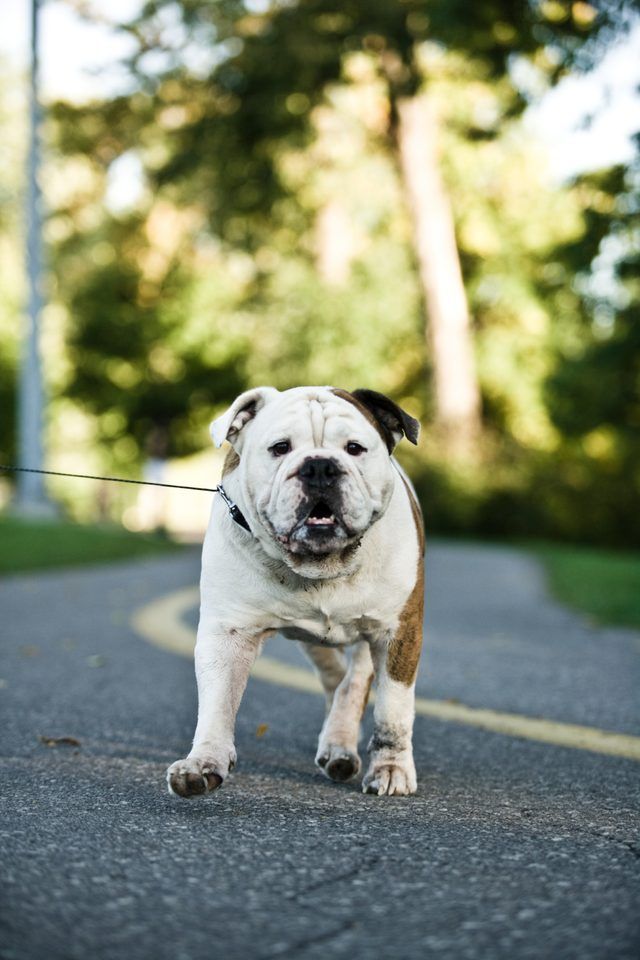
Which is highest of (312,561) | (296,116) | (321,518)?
(296,116)

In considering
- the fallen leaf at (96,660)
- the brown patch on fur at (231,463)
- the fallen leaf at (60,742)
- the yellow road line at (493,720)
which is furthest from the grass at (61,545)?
the brown patch on fur at (231,463)

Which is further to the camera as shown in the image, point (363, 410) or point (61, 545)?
point (61, 545)

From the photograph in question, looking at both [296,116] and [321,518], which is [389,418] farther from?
[296,116]

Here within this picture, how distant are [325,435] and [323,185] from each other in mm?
24858

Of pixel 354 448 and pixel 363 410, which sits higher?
pixel 363 410

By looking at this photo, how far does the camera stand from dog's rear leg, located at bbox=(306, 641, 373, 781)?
157 inches

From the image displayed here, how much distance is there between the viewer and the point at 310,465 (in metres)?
3.52

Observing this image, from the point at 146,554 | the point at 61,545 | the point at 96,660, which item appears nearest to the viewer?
the point at 96,660

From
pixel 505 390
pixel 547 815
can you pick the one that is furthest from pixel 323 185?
pixel 547 815

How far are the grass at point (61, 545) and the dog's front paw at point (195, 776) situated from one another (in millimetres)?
9296

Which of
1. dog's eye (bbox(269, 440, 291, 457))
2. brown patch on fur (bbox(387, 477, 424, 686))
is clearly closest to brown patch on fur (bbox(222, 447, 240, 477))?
dog's eye (bbox(269, 440, 291, 457))

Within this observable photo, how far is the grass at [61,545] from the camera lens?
1366 cm

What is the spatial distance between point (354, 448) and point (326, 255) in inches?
1017

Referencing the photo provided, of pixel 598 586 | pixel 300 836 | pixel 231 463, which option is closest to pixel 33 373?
pixel 598 586
